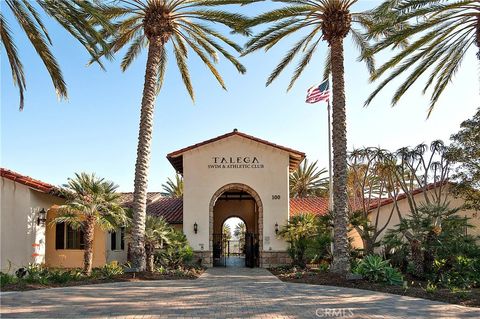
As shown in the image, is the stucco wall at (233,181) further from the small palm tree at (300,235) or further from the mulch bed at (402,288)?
the mulch bed at (402,288)

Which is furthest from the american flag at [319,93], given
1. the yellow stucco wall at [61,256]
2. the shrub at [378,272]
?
the yellow stucco wall at [61,256]

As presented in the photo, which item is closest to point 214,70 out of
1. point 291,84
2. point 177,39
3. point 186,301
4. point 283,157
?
point 177,39

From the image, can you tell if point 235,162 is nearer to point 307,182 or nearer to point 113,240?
point 113,240

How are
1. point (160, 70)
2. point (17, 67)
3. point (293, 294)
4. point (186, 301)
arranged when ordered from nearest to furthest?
point (186, 301), point (293, 294), point (17, 67), point (160, 70)

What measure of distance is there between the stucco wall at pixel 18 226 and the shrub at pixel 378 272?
1223 cm

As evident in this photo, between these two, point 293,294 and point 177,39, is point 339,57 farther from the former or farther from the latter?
point 293,294

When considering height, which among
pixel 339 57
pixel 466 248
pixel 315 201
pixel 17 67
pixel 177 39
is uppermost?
pixel 177 39

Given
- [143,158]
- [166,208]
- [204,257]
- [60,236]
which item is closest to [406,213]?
[204,257]

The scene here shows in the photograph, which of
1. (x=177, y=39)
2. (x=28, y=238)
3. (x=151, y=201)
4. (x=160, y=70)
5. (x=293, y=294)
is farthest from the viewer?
(x=151, y=201)

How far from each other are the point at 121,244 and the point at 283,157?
32.1 ft

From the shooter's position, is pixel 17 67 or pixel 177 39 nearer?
pixel 17 67

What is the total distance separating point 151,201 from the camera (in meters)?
27.8

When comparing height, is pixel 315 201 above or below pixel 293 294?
above

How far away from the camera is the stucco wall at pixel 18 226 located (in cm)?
1641
